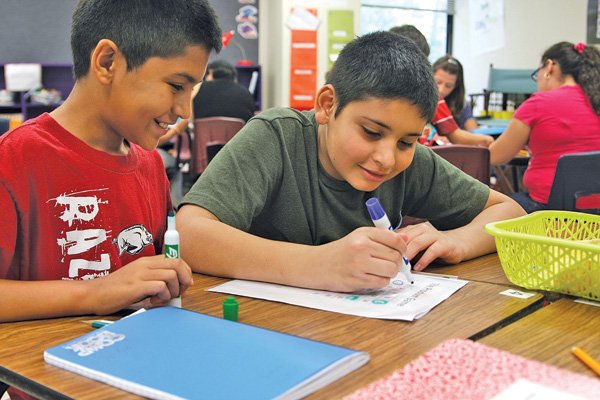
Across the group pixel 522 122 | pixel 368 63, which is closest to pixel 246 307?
pixel 368 63

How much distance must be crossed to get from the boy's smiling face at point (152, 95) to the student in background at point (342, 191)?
202mm

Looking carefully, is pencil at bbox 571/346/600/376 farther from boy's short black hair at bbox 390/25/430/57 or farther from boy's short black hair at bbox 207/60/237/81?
boy's short black hair at bbox 207/60/237/81

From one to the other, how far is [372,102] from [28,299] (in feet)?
2.24

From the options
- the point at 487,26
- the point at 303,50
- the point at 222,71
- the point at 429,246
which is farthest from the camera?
the point at 303,50

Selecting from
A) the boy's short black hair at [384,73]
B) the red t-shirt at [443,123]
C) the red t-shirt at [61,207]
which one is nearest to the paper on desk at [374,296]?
the red t-shirt at [61,207]

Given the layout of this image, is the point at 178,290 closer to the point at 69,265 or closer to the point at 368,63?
the point at 69,265

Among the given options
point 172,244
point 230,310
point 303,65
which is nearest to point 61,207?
point 172,244

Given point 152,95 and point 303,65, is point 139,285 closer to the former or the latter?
point 152,95

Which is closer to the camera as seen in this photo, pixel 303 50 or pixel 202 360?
pixel 202 360

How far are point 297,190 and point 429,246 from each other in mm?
308

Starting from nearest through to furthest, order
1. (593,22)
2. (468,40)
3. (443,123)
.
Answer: (443,123)
(593,22)
(468,40)

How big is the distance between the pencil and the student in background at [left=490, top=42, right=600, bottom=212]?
2.30m

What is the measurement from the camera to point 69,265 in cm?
115

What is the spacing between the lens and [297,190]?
1447mm
